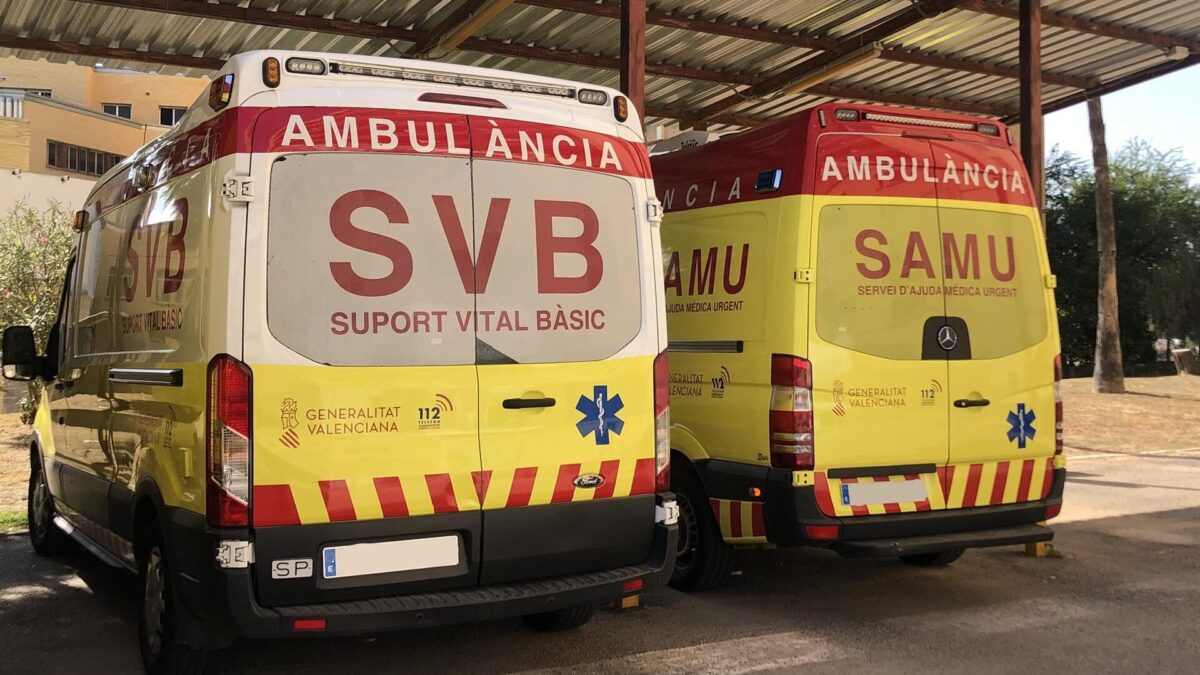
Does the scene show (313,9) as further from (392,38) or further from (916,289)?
(916,289)

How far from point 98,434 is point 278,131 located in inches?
89.5

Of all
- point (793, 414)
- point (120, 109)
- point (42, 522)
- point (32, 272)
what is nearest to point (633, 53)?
point (793, 414)

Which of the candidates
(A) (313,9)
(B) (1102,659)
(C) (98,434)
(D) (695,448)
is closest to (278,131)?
→ (C) (98,434)

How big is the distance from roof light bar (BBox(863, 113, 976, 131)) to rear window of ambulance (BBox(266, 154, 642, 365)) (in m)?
1.77

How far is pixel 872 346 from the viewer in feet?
17.7

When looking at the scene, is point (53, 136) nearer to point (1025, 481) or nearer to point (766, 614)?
point (766, 614)

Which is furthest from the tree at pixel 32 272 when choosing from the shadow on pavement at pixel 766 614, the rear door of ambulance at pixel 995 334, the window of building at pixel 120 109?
the window of building at pixel 120 109

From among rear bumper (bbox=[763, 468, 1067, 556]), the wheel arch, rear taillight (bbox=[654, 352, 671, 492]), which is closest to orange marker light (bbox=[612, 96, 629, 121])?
rear taillight (bbox=[654, 352, 671, 492])

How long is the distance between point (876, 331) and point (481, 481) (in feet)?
7.88

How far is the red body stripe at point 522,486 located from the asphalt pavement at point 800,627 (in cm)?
95

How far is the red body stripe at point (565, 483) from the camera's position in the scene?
4245 mm

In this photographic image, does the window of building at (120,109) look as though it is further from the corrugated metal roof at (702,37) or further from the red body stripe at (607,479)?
the red body stripe at (607,479)

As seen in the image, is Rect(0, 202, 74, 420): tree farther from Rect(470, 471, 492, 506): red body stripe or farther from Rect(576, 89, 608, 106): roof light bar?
Rect(470, 471, 492, 506): red body stripe

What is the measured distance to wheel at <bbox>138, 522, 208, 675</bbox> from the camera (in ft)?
13.7
